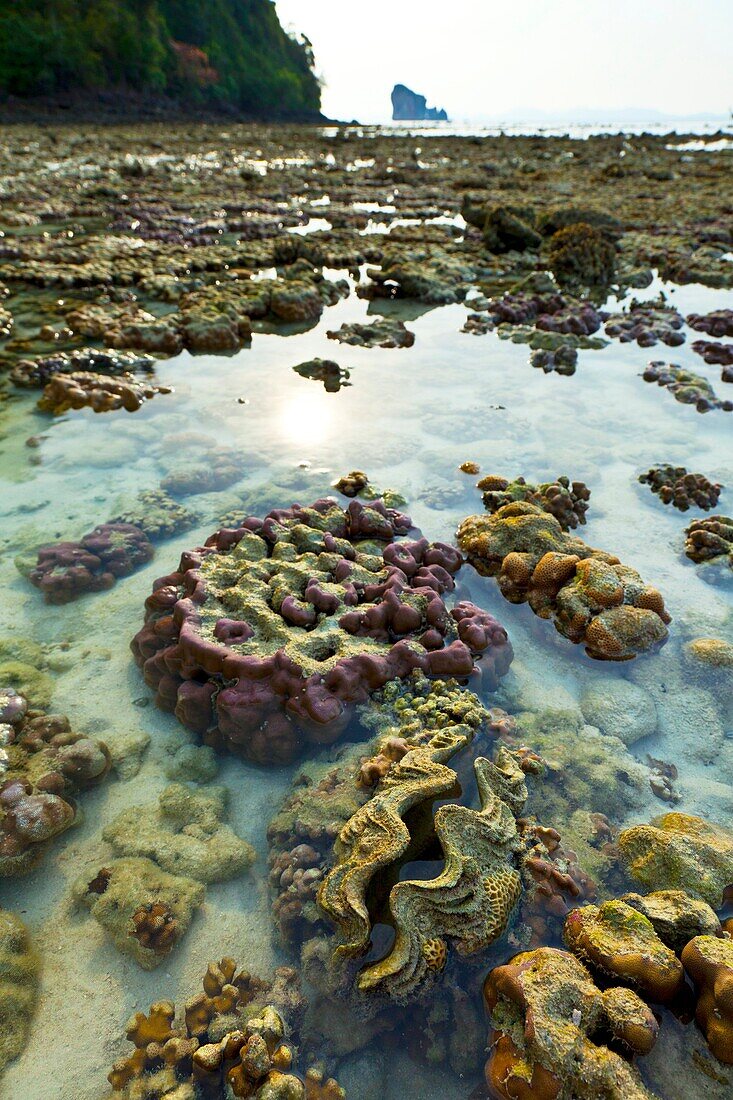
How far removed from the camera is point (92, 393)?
362 inches

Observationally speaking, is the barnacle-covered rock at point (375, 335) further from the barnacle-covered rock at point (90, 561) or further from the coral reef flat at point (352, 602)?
the barnacle-covered rock at point (90, 561)

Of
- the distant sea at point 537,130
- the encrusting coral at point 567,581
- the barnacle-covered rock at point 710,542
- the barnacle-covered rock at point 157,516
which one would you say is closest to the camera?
the encrusting coral at point 567,581

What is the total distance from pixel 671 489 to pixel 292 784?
18.1 ft

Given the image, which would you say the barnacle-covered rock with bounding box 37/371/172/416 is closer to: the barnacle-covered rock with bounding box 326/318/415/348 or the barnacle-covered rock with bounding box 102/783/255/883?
the barnacle-covered rock with bounding box 326/318/415/348

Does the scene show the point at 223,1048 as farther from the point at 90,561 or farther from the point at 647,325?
the point at 647,325

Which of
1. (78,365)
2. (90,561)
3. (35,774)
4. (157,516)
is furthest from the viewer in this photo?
(78,365)

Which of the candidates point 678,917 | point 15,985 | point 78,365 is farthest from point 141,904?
point 78,365

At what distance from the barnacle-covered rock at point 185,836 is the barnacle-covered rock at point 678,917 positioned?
2187 millimetres

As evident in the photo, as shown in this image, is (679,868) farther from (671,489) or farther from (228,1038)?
(671,489)

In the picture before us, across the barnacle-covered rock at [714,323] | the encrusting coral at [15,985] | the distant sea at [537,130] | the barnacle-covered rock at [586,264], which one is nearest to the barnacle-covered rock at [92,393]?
the encrusting coral at [15,985]

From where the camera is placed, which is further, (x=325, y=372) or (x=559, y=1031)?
(x=325, y=372)

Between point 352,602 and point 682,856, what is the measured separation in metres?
2.80

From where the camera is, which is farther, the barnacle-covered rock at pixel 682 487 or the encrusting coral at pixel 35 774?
the barnacle-covered rock at pixel 682 487

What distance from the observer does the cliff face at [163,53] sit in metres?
51.4
